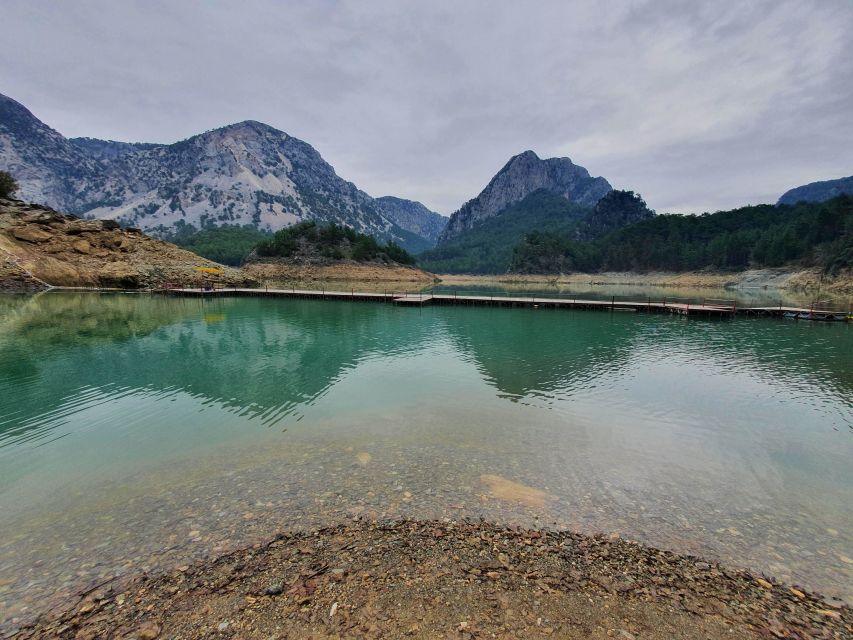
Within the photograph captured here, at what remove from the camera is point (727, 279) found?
108 m

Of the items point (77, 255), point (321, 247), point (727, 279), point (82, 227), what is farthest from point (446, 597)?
point (727, 279)

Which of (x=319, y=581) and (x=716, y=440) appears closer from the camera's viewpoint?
(x=319, y=581)

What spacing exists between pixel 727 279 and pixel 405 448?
129 m

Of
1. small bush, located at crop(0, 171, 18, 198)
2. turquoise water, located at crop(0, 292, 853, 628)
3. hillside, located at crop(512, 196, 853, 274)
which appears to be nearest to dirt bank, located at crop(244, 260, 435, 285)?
small bush, located at crop(0, 171, 18, 198)

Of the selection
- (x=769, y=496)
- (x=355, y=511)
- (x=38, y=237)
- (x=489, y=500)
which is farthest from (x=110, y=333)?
(x=38, y=237)

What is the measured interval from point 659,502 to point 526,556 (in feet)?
13.9

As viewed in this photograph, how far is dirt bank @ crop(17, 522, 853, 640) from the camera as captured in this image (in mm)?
5059

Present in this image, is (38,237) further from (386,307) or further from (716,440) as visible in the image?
(716,440)

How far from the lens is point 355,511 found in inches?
323

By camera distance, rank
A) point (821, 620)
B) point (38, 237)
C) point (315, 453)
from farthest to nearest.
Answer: point (38, 237) < point (315, 453) < point (821, 620)

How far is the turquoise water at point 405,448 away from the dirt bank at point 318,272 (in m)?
85.1

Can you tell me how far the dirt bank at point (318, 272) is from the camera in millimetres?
109500

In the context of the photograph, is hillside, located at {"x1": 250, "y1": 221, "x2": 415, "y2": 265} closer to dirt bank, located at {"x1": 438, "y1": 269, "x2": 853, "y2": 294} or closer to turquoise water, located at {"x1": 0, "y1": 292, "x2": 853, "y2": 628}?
dirt bank, located at {"x1": 438, "y1": 269, "x2": 853, "y2": 294}

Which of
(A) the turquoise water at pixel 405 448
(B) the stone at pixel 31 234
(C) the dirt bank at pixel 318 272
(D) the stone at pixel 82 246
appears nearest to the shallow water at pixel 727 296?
(C) the dirt bank at pixel 318 272
